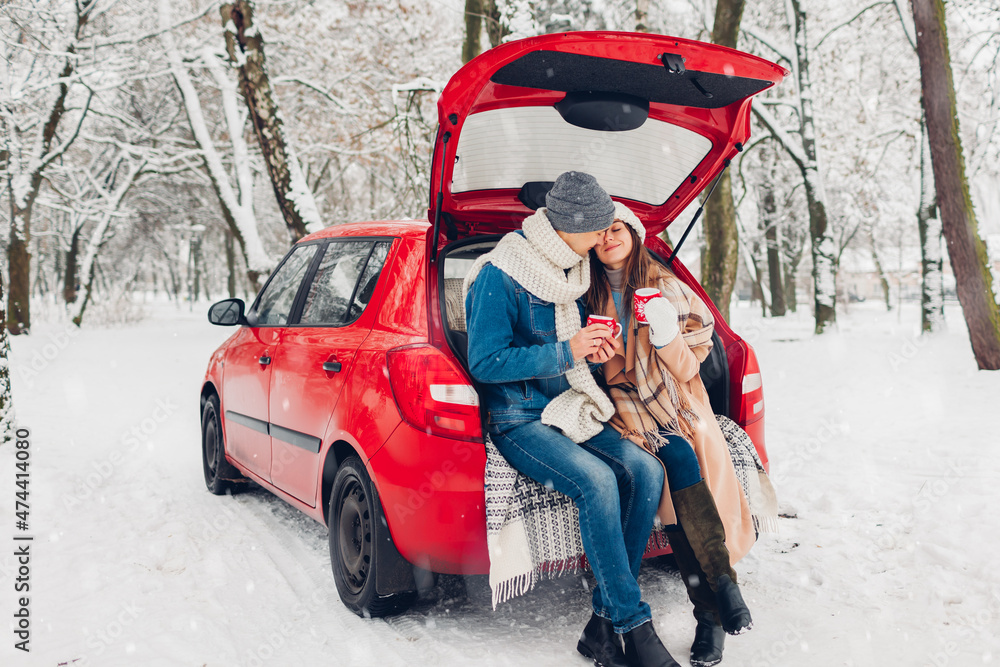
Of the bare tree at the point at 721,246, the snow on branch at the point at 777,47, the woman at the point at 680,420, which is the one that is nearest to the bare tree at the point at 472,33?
the bare tree at the point at 721,246

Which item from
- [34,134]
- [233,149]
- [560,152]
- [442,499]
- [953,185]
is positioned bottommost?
[442,499]

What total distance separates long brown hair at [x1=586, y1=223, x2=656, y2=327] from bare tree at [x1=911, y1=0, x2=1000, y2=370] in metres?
5.85

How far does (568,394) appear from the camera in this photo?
2.91 metres

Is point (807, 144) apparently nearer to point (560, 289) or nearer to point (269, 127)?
point (269, 127)

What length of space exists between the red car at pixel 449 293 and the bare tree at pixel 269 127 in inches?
253

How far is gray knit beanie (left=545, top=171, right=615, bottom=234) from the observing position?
2.87 m

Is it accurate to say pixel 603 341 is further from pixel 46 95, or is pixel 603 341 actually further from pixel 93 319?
pixel 93 319

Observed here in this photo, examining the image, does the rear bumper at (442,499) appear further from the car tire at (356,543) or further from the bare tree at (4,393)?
the bare tree at (4,393)

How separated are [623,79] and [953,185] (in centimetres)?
606

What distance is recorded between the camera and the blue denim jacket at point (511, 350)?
2.77 metres

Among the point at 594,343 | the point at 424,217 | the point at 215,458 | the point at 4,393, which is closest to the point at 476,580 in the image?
the point at 594,343

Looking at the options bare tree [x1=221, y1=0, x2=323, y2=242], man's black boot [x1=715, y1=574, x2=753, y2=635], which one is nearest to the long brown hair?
man's black boot [x1=715, y1=574, x2=753, y2=635]

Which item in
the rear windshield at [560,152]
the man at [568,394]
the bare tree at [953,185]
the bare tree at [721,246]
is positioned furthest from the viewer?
the bare tree at [721,246]

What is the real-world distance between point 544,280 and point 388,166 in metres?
17.6
